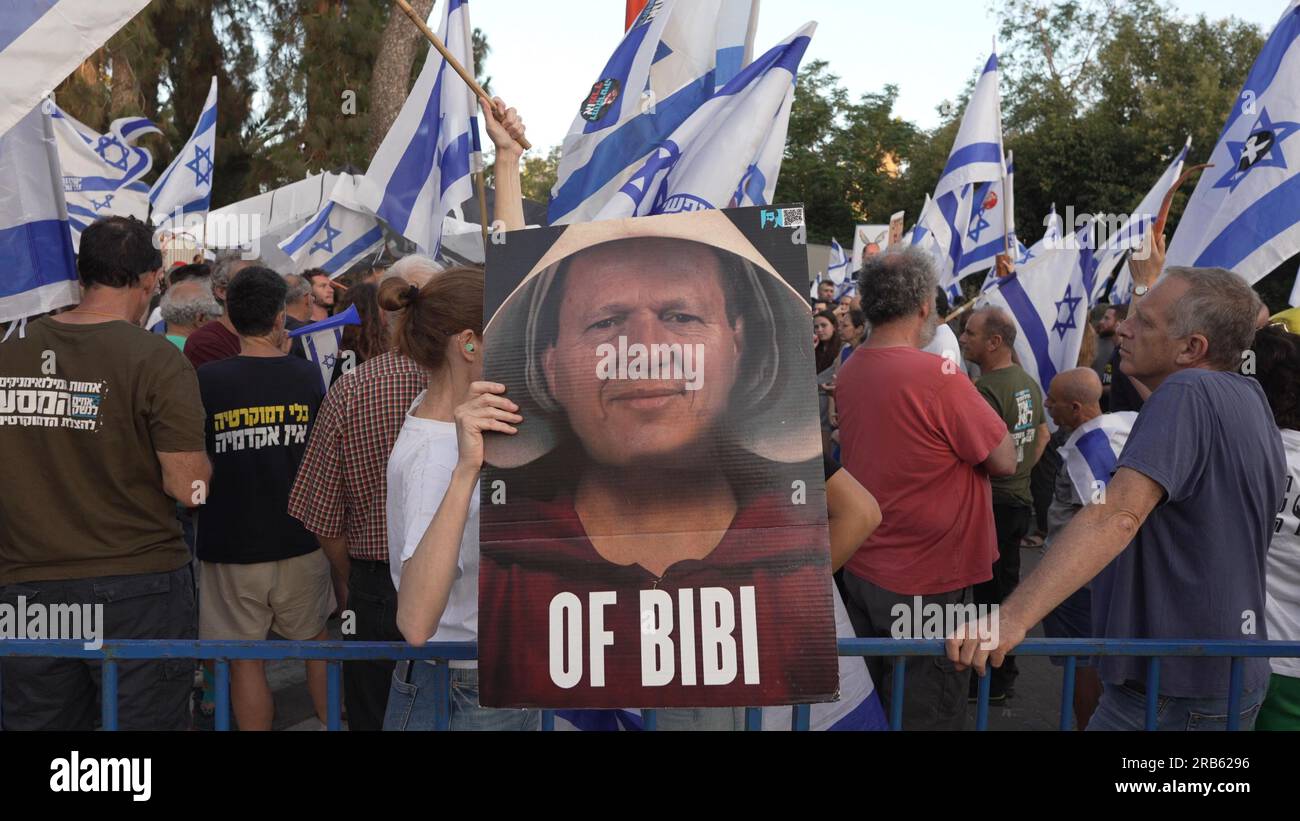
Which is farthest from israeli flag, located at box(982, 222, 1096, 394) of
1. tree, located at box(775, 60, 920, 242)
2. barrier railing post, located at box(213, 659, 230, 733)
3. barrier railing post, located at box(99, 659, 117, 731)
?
tree, located at box(775, 60, 920, 242)

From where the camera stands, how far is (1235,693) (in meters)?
2.57

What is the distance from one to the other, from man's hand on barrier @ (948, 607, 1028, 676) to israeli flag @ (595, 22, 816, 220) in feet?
7.58

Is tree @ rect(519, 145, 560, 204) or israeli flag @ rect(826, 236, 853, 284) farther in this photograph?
tree @ rect(519, 145, 560, 204)

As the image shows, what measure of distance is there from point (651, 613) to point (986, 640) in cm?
76

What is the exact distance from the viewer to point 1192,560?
2664 mm

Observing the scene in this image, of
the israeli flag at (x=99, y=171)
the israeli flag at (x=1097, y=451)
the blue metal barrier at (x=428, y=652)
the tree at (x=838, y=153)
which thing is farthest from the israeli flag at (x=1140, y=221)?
the tree at (x=838, y=153)

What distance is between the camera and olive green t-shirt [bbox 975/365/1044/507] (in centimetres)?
570

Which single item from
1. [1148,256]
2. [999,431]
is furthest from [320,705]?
[1148,256]

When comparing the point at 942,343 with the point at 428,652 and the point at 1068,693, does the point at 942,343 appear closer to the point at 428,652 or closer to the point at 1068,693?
the point at 1068,693

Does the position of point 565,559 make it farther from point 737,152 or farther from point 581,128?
point 581,128

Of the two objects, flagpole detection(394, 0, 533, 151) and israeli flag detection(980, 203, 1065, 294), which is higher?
israeli flag detection(980, 203, 1065, 294)

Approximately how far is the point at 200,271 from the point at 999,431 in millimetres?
4524

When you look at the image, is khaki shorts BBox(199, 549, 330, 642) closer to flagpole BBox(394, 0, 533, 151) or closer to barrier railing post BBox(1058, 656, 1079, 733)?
flagpole BBox(394, 0, 533, 151)
